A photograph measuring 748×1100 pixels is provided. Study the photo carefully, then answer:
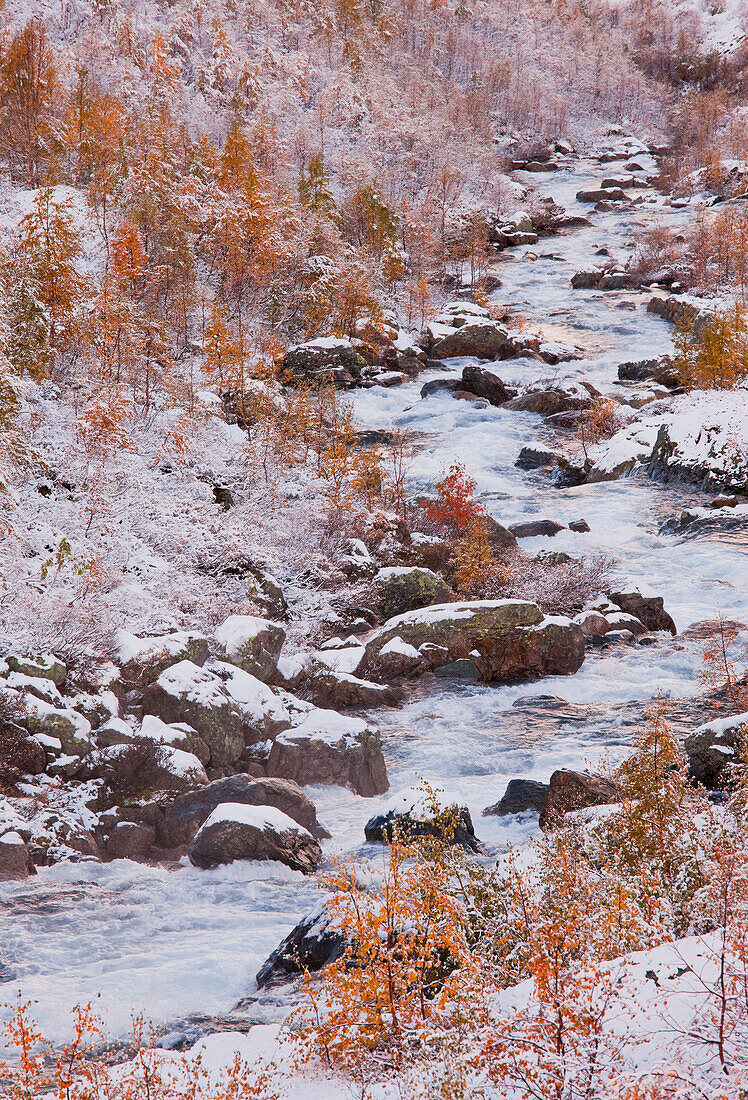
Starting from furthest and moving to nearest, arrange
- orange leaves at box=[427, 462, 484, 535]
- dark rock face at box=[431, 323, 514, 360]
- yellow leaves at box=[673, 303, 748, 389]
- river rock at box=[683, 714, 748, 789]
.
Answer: dark rock face at box=[431, 323, 514, 360] < yellow leaves at box=[673, 303, 748, 389] < orange leaves at box=[427, 462, 484, 535] < river rock at box=[683, 714, 748, 789]

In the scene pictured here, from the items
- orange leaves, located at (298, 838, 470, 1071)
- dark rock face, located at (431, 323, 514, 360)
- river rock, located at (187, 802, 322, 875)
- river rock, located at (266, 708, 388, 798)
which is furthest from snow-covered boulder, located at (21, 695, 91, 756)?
dark rock face, located at (431, 323, 514, 360)

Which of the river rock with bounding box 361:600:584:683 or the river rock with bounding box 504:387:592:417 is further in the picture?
the river rock with bounding box 504:387:592:417

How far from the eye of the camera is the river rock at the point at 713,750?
848 cm

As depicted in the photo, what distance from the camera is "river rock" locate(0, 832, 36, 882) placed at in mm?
7383

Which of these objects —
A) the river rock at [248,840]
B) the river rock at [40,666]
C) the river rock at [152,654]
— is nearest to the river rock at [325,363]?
the river rock at [152,654]

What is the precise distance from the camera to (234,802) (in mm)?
8398

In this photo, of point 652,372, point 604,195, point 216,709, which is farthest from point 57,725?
point 604,195

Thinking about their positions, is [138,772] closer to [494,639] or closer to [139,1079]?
[139,1079]

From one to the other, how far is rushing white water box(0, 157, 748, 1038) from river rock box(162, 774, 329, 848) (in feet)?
1.35

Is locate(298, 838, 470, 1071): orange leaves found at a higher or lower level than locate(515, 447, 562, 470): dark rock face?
lower

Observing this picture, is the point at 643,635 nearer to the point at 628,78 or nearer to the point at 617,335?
the point at 617,335

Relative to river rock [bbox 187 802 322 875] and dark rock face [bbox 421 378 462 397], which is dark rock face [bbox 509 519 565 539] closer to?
dark rock face [bbox 421 378 462 397]

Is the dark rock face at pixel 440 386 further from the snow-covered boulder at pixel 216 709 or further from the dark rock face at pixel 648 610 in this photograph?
the snow-covered boulder at pixel 216 709

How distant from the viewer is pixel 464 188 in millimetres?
39562
